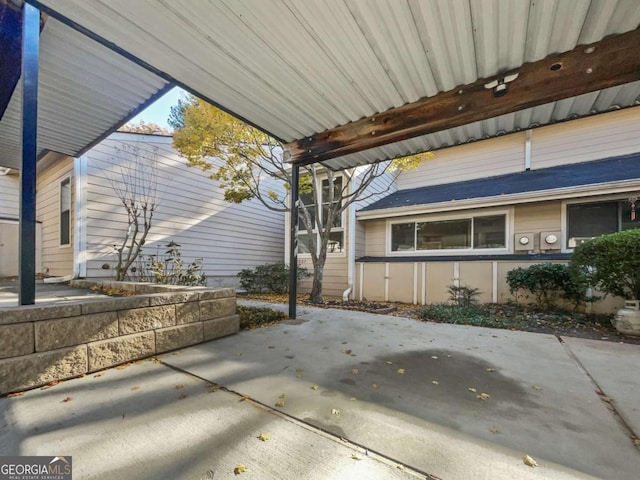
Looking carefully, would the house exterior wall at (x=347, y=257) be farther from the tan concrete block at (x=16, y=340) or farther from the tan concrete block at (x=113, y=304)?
the tan concrete block at (x=16, y=340)

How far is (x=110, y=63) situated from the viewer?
3490 millimetres

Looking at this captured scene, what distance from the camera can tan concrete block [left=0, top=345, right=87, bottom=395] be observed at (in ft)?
7.07

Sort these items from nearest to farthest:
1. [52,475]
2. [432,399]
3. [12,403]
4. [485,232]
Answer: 1. [52,475]
2. [12,403]
3. [432,399]
4. [485,232]

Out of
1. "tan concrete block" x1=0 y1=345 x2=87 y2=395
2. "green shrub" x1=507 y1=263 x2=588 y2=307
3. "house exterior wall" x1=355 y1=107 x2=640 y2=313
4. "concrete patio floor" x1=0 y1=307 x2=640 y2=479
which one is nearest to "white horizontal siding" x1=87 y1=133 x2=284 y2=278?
"house exterior wall" x1=355 y1=107 x2=640 y2=313

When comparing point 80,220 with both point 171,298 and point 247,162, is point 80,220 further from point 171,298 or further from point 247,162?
point 171,298

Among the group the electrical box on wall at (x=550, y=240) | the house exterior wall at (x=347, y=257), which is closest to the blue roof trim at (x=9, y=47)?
the house exterior wall at (x=347, y=257)

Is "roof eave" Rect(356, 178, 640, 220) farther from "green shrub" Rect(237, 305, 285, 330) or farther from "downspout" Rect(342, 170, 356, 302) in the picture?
"green shrub" Rect(237, 305, 285, 330)

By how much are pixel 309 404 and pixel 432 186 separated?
29.9 ft

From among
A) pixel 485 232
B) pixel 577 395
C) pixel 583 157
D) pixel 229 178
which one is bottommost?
pixel 577 395

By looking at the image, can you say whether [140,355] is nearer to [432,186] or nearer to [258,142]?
[258,142]

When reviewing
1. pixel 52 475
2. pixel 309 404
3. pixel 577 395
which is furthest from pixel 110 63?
pixel 577 395

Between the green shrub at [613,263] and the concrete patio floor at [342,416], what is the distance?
69.8 inches

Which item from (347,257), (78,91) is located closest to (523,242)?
(347,257)

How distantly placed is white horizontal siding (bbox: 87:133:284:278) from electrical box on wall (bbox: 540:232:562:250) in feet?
26.1
